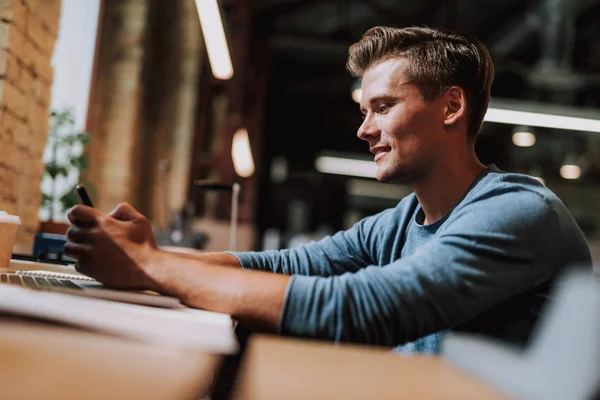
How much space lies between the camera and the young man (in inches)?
36.5

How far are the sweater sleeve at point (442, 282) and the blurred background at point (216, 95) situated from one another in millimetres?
972

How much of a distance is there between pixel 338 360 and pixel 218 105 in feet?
26.4

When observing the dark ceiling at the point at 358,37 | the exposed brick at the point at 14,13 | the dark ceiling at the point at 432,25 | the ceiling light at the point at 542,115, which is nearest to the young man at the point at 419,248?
the exposed brick at the point at 14,13

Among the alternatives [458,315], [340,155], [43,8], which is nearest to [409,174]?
[458,315]

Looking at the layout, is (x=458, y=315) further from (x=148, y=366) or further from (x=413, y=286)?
(x=148, y=366)

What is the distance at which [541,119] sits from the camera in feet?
20.0

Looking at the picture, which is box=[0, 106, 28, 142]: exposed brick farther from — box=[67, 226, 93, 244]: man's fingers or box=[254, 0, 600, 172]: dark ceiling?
box=[254, 0, 600, 172]: dark ceiling

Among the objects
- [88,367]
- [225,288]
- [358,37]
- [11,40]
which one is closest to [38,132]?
[11,40]

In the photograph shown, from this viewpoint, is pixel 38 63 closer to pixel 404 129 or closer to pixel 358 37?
pixel 404 129

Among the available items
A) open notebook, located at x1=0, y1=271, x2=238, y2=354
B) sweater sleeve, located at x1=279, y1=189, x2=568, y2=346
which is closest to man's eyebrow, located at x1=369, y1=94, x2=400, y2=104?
sweater sleeve, located at x1=279, y1=189, x2=568, y2=346

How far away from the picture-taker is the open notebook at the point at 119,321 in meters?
0.61

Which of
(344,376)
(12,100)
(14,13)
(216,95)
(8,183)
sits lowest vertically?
(344,376)

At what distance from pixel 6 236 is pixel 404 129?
0.94m

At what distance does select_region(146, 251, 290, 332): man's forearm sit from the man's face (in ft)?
2.05
